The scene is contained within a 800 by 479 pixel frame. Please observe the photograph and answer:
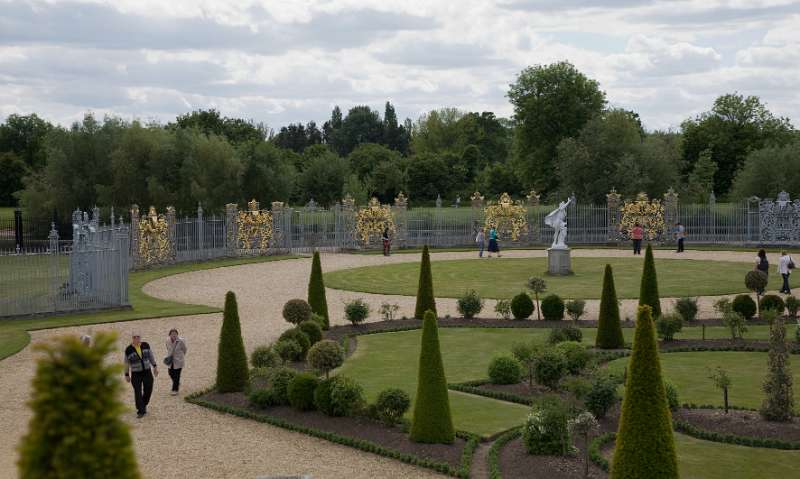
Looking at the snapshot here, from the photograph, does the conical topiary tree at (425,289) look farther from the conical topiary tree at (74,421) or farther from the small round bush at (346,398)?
the conical topiary tree at (74,421)

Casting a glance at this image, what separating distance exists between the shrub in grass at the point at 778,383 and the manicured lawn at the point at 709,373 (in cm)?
127

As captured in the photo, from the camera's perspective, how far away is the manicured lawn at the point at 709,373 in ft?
54.6

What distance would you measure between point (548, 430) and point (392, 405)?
2776 millimetres

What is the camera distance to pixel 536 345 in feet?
58.7

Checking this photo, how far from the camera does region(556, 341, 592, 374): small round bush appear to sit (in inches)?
676

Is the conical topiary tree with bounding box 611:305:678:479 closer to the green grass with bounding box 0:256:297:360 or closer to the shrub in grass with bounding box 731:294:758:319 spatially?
the shrub in grass with bounding box 731:294:758:319

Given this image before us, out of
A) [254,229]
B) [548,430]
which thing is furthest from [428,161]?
[548,430]

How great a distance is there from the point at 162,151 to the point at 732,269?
3540cm

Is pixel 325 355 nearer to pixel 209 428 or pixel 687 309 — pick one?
pixel 209 428

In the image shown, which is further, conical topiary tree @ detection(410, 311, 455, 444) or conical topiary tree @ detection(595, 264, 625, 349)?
conical topiary tree @ detection(595, 264, 625, 349)

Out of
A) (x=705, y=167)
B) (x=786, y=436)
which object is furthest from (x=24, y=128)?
(x=786, y=436)

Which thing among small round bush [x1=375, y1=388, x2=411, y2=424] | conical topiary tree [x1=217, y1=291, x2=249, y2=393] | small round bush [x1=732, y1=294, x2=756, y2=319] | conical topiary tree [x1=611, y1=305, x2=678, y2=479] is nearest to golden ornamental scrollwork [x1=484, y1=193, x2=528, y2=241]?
small round bush [x1=732, y1=294, x2=756, y2=319]

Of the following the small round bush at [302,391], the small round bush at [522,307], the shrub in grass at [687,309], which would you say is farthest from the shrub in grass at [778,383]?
the small round bush at [522,307]

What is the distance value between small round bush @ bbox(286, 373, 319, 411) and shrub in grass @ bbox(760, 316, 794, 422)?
25.2 feet
